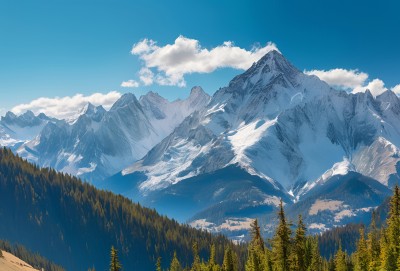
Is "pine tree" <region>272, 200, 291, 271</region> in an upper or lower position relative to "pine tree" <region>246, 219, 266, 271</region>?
lower

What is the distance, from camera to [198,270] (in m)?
157

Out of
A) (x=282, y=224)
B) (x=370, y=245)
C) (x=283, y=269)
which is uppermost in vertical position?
(x=370, y=245)

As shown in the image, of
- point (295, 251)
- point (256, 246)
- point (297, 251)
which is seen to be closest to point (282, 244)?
point (295, 251)

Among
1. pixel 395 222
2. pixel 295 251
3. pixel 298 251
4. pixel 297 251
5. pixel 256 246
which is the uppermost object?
pixel 395 222

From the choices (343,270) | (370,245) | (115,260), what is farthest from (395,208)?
(115,260)

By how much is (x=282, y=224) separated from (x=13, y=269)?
62.2m

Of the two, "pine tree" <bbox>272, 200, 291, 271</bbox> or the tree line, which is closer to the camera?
"pine tree" <bbox>272, 200, 291, 271</bbox>

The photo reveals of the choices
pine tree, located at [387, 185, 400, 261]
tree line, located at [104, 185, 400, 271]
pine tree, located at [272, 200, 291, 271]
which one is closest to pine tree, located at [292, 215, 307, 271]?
tree line, located at [104, 185, 400, 271]

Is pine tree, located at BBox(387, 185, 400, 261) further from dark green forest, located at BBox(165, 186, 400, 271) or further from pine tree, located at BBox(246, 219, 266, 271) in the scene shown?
pine tree, located at BBox(246, 219, 266, 271)

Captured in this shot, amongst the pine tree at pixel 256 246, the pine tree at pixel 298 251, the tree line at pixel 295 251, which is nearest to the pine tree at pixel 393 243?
the tree line at pixel 295 251

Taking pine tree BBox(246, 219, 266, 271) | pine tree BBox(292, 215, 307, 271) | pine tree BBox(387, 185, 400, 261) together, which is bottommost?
pine tree BBox(292, 215, 307, 271)

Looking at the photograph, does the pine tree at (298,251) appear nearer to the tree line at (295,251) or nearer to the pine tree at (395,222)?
the tree line at (295,251)

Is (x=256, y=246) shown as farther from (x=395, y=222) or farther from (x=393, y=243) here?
(x=395, y=222)

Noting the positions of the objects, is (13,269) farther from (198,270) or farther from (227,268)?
(198,270)
